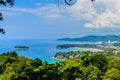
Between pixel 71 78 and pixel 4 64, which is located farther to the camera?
pixel 4 64

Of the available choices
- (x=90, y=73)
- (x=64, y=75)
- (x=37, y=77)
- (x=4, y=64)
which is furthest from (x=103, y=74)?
(x=4, y=64)

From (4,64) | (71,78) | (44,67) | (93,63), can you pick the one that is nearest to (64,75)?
(71,78)

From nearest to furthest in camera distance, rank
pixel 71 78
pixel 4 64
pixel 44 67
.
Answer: pixel 71 78 → pixel 44 67 → pixel 4 64

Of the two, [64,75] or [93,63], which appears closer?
[64,75]

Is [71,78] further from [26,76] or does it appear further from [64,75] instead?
[26,76]

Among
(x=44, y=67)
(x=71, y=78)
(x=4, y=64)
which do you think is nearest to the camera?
(x=71, y=78)

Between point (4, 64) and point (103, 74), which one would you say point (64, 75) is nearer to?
point (103, 74)

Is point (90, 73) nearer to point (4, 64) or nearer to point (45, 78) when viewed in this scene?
point (45, 78)
